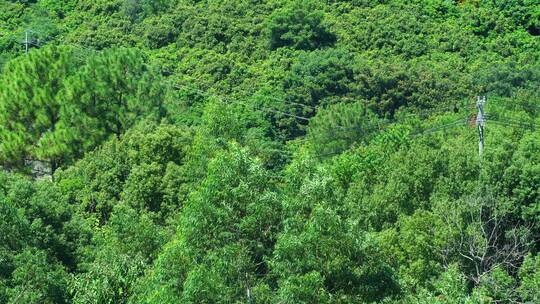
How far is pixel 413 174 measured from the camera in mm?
32031

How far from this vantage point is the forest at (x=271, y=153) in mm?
23672

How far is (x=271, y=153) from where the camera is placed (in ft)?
152

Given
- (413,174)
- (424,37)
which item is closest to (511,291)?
(413,174)

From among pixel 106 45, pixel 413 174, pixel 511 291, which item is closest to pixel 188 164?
pixel 413 174

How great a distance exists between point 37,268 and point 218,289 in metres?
Answer: 5.69

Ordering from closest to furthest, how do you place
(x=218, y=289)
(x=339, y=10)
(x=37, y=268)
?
(x=218, y=289)
(x=37, y=268)
(x=339, y=10)

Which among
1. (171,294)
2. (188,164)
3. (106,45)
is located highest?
(171,294)

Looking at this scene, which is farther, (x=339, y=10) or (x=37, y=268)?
(x=339, y=10)

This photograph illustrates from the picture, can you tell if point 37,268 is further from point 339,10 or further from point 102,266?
point 339,10

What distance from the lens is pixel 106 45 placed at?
63781 millimetres

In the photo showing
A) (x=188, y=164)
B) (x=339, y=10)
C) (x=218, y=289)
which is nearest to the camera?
(x=218, y=289)

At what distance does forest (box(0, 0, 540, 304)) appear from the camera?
77.7ft

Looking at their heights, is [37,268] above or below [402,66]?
above

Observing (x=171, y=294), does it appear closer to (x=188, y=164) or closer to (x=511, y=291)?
(x=511, y=291)
